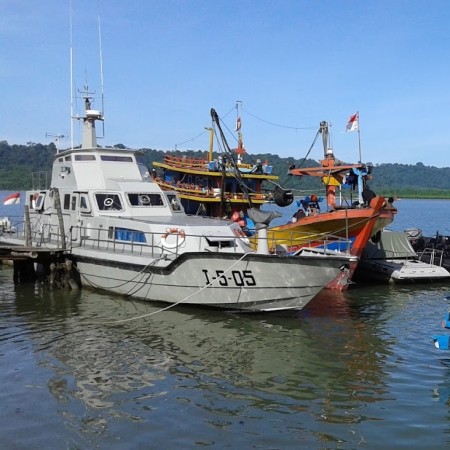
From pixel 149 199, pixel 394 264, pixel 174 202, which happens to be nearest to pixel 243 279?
pixel 149 199

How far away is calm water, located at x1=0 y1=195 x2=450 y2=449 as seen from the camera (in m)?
7.86

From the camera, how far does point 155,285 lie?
15.7 metres

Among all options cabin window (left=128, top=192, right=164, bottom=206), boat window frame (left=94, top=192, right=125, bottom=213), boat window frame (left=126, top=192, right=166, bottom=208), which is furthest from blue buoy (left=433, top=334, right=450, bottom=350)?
boat window frame (left=94, top=192, right=125, bottom=213)

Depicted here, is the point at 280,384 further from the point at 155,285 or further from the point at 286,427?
the point at 155,285

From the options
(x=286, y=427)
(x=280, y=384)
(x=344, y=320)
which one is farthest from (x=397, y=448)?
(x=344, y=320)

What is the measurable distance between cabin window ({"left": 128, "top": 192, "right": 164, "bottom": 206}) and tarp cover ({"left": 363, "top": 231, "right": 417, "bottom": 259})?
10135mm

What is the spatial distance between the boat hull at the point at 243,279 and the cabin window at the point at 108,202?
A: 3.29m

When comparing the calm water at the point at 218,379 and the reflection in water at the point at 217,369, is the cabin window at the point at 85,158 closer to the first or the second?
the reflection in water at the point at 217,369

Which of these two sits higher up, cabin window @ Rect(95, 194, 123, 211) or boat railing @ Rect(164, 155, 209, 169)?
boat railing @ Rect(164, 155, 209, 169)

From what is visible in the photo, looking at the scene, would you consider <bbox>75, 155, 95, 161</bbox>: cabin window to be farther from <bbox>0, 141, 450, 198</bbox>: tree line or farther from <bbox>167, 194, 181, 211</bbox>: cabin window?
<bbox>0, 141, 450, 198</bbox>: tree line

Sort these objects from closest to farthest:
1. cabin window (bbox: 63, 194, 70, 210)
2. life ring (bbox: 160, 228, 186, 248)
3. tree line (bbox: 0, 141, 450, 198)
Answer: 1. life ring (bbox: 160, 228, 186, 248)
2. cabin window (bbox: 63, 194, 70, 210)
3. tree line (bbox: 0, 141, 450, 198)

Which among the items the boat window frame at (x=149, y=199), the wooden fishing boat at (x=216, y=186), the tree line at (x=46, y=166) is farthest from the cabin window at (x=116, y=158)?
the tree line at (x=46, y=166)

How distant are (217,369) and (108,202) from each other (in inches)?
364

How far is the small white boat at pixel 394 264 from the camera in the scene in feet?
70.9
